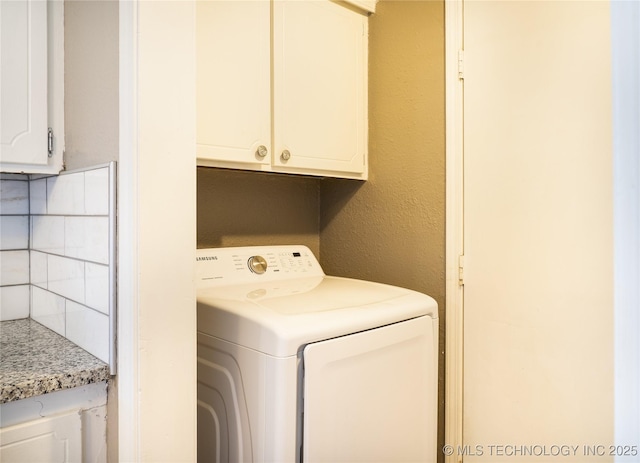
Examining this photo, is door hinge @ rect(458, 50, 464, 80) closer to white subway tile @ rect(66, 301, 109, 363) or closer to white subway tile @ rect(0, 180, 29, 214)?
white subway tile @ rect(66, 301, 109, 363)

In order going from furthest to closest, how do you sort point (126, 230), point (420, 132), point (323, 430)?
1. point (420, 132)
2. point (323, 430)
3. point (126, 230)

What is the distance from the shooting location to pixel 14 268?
1.56 meters

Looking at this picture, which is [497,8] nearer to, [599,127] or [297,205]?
[599,127]

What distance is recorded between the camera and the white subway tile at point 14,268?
1.54m

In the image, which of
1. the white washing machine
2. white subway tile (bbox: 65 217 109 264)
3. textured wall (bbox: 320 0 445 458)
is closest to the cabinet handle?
the white washing machine

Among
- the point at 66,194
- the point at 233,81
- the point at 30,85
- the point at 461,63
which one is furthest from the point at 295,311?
the point at 461,63

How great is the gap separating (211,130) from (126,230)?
2.27 feet

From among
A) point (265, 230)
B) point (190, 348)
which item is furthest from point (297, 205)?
point (190, 348)

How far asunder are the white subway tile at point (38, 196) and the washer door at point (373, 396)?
101 centimetres

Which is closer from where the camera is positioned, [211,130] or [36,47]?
[36,47]

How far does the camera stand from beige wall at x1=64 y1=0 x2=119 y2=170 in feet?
3.36

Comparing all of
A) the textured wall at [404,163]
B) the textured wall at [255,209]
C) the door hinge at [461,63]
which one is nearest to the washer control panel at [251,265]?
the textured wall at [255,209]

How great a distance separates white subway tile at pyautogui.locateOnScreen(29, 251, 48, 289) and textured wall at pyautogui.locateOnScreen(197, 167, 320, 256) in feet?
1.90

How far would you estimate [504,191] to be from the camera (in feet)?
5.24
